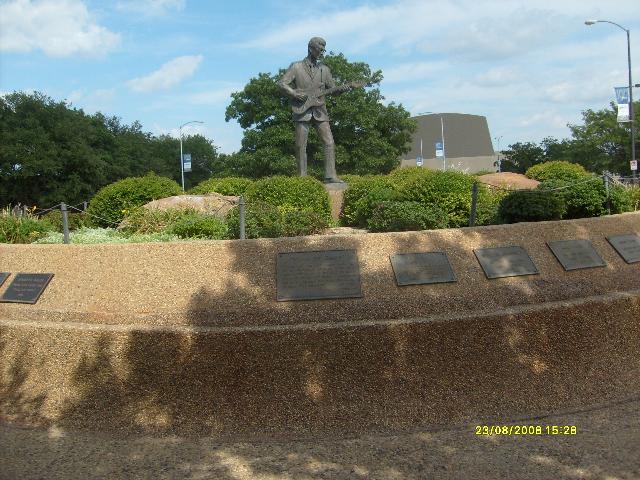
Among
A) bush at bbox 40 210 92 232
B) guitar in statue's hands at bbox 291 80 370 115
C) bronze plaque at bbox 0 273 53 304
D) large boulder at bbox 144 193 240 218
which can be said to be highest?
guitar in statue's hands at bbox 291 80 370 115

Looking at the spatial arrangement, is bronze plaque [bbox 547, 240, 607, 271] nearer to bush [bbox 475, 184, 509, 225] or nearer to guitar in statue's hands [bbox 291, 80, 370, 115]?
bush [bbox 475, 184, 509, 225]

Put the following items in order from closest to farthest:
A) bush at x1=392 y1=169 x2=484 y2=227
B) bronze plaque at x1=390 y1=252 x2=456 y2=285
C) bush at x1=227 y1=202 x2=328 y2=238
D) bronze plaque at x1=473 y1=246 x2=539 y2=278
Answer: bronze plaque at x1=390 y1=252 x2=456 y2=285 < bronze plaque at x1=473 y1=246 x2=539 y2=278 < bush at x1=227 y1=202 x2=328 y2=238 < bush at x1=392 y1=169 x2=484 y2=227

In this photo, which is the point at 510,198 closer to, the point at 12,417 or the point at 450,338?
the point at 450,338

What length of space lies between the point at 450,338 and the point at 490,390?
1.56ft

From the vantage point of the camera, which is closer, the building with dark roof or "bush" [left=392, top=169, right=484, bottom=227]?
"bush" [left=392, top=169, right=484, bottom=227]

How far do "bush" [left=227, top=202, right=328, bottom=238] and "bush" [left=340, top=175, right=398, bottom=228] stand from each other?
173 cm

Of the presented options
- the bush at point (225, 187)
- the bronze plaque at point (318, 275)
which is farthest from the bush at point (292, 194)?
the bronze plaque at point (318, 275)

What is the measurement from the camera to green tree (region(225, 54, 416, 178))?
116 feet

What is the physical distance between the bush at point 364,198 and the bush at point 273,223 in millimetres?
1730

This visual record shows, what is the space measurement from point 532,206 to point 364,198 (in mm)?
3345

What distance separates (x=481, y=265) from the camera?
570cm
